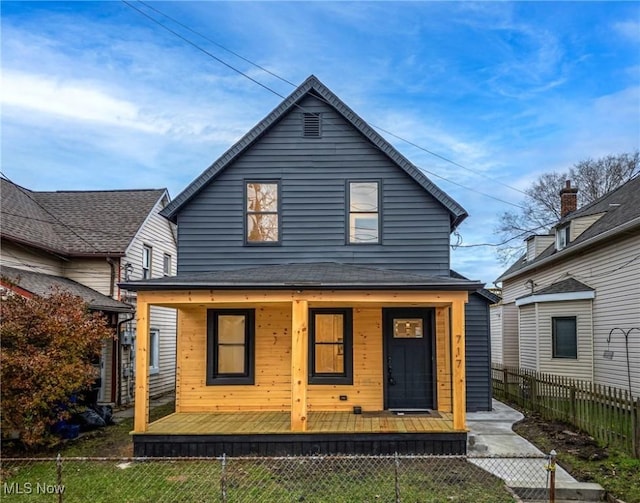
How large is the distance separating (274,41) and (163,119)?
6667 mm

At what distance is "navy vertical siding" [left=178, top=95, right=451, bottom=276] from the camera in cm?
1154

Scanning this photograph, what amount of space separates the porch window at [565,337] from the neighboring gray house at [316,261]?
6336mm

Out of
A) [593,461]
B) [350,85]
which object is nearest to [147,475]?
[593,461]

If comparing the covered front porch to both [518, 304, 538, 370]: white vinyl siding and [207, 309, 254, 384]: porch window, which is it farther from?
[518, 304, 538, 370]: white vinyl siding

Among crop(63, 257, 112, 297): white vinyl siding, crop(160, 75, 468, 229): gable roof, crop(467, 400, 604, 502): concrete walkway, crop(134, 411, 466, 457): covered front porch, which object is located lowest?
crop(467, 400, 604, 502): concrete walkway

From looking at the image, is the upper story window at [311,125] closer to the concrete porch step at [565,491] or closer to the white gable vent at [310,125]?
the white gable vent at [310,125]

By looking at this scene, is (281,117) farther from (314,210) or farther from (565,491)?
(565,491)

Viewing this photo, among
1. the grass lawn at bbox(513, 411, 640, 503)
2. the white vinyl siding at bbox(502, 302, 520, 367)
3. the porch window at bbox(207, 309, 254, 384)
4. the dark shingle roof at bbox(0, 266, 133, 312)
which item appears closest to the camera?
the grass lawn at bbox(513, 411, 640, 503)

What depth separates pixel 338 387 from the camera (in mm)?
11117

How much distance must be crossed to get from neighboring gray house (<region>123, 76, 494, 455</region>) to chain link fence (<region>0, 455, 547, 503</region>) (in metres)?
1.70

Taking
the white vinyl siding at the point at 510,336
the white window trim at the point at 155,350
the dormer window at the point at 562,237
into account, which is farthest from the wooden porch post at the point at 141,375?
the white vinyl siding at the point at 510,336

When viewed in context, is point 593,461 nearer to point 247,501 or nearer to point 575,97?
point 247,501

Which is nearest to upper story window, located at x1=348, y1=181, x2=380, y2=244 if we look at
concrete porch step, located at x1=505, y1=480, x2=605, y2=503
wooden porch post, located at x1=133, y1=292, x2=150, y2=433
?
wooden porch post, located at x1=133, y1=292, x2=150, y2=433

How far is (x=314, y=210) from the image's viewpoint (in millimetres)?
11727
